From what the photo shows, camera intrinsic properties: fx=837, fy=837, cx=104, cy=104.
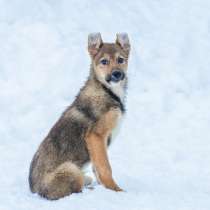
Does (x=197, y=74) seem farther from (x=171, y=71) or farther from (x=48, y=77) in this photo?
(x=48, y=77)

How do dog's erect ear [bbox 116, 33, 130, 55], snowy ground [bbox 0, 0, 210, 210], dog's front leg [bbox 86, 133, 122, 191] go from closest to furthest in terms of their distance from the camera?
1. dog's front leg [bbox 86, 133, 122, 191]
2. snowy ground [bbox 0, 0, 210, 210]
3. dog's erect ear [bbox 116, 33, 130, 55]

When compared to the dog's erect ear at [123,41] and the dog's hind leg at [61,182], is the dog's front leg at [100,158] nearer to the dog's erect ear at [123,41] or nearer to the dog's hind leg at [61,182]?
the dog's hind leg at [61,182]

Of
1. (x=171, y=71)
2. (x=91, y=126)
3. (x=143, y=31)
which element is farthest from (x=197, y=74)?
(x=91, y=126)

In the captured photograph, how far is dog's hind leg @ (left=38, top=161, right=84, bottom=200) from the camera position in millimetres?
11383

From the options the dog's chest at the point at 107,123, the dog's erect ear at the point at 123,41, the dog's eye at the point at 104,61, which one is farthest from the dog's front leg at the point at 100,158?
the dog's erect ear at the point at 123,41

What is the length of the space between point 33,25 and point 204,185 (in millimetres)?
8205

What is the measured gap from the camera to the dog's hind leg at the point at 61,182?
1138 centimetres

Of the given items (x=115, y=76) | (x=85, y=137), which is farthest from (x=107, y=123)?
(x=115, y=76)

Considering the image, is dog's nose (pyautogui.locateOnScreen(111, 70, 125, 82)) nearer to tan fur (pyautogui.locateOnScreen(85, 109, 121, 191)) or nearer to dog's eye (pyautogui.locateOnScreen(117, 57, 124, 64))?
dog's eye (pyautogui.locateOnScreen(117, 57, 124, 64))

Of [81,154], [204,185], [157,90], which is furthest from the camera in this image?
[157,90]

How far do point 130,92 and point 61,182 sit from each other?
699 centimetres

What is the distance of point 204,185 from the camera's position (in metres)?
13.3

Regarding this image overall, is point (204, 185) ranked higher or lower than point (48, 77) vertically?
lower

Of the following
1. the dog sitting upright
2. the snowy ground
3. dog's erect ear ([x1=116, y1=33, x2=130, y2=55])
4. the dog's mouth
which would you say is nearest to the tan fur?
the dog sitting upright
